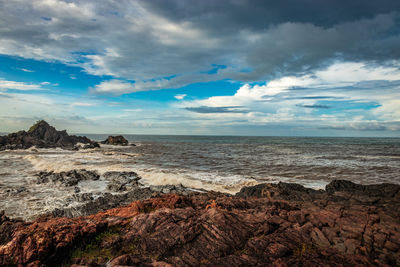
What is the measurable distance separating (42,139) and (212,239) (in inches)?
3302

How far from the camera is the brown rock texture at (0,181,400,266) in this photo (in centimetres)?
574

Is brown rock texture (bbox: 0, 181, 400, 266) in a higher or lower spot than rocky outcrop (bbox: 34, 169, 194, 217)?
higher

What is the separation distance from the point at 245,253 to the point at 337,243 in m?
2.97

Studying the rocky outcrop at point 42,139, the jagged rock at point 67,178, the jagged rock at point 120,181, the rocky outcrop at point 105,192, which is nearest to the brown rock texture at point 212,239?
the rocky outcrop at point 105,192

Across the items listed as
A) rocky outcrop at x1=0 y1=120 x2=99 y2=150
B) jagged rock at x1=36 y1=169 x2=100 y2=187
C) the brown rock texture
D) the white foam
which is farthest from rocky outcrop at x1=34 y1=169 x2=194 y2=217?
rocky outcrop at x1=0 y1=120 x2=99 y2=150

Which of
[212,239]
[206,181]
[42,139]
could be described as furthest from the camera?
[42,139]

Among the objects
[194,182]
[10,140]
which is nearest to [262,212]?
[194,182]

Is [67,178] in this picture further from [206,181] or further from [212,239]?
[212,239]

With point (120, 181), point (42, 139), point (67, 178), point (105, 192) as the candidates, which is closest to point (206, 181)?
point (120, 181)

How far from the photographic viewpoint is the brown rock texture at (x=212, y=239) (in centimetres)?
574

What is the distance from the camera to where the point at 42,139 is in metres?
73.6

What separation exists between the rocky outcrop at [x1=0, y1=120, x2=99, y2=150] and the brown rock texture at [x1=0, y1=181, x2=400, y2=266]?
214 feet

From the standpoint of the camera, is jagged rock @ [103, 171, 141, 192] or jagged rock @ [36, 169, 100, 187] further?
jagged rock @ [36, 169, 100, 187]

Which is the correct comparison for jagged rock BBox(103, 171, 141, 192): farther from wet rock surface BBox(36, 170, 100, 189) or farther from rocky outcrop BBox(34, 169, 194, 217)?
wet rock surface BBox(36, 170, 100, 189)
